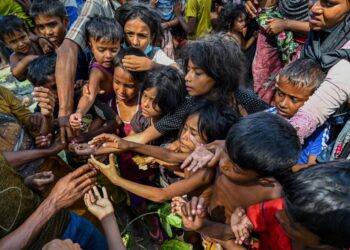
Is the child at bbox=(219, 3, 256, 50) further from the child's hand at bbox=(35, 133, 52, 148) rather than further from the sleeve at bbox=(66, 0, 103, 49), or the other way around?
the child's hand at bbox=(35, 133, 52, 148)

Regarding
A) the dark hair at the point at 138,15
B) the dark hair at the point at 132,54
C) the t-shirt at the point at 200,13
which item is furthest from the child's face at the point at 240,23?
the dark hair at the point at 132,54

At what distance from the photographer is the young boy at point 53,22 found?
2.95 meters

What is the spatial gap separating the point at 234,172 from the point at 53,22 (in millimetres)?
2284

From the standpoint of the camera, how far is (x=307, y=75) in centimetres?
189

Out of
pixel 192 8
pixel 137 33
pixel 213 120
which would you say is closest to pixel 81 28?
pixel 137 33

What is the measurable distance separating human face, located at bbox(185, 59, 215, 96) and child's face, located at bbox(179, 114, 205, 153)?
298mm

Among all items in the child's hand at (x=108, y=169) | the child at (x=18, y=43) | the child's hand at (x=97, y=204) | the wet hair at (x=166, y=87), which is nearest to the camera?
the child's hand at (x=97, y=204)

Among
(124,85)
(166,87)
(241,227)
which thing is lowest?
(241,227)

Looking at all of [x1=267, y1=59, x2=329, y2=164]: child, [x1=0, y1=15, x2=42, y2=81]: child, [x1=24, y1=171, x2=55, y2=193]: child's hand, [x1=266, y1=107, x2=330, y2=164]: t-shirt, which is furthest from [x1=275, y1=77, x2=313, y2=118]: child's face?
[x1=0, y1=15, x2=42, y2=81]: child

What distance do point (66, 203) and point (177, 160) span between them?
0.72 metres

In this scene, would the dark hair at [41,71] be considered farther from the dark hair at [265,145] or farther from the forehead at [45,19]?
the dark hair at [265,145]

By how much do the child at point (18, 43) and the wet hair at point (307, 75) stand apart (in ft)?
8.57

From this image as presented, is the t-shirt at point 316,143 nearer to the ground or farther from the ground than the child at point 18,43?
farther from the ground

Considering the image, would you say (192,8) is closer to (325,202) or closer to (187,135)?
(187,135)
